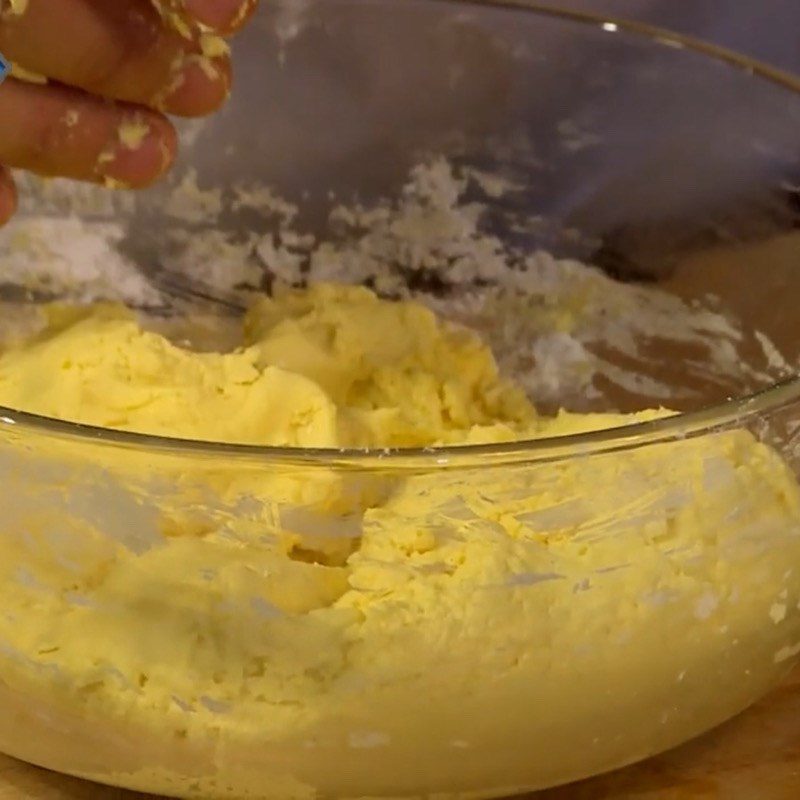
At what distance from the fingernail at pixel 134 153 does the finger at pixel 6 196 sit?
76 mm

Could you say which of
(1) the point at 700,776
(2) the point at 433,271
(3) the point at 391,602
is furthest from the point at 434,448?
(2) the point at 433,271

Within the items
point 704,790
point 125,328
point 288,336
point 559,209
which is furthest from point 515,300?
point 704,790

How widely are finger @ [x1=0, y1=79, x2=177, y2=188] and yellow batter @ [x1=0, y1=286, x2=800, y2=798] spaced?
1.04ft

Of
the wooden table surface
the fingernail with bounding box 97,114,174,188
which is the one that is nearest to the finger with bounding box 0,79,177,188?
the fingernail with bounding box 97,114,174,188

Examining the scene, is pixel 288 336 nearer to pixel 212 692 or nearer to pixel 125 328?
pixel 125 328

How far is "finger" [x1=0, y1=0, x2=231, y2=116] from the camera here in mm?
725

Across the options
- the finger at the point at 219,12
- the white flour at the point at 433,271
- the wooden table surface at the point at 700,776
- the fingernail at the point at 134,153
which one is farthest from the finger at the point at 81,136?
the wooden table surface at the point at 700,776

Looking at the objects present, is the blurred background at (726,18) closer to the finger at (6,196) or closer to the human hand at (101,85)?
the human hand at (101,85)

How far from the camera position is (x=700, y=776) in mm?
681

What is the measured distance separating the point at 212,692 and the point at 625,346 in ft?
2.18

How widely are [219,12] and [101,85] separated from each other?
0.18 meters

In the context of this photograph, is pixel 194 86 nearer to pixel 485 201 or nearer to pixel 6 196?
pixel 6 196

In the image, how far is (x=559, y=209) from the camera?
112cm

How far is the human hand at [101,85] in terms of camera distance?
739 mm
